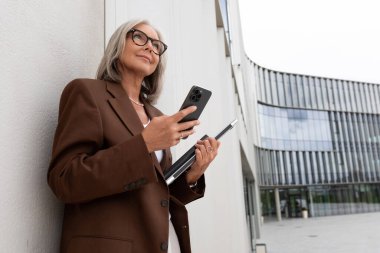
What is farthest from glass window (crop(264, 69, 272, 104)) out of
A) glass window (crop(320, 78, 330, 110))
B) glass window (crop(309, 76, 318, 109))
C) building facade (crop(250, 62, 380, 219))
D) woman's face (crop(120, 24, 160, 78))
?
woman's face (crop(120, 24, 160, 78))

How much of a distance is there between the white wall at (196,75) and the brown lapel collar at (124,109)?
877 millimetres

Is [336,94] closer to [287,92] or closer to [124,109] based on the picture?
[287,92]

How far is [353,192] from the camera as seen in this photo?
37812 millimetres

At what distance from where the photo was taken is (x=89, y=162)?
1.09 metres

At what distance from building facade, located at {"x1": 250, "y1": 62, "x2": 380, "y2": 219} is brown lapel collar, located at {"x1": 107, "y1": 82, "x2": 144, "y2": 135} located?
107ft

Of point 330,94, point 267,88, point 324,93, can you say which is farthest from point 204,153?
point 330,94

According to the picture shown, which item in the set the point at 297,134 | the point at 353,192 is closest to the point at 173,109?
the point at 297,134

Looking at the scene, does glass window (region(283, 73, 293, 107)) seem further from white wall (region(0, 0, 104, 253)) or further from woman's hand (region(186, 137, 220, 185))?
white wall (region(0, 0, 104, 253))

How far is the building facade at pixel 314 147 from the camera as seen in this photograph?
35250 millimetres

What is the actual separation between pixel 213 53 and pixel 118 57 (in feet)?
12.7

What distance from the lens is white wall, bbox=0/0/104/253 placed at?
1.11 metres

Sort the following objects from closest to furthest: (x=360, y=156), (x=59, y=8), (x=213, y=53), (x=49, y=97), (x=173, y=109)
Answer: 1. (x=49, y=97)
2. (x=59, y=8)
3. (x=173, y=109)
4. (x=213, y=53)
5. (x=360, y=156)

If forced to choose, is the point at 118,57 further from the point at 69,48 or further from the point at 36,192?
the point at 36,192

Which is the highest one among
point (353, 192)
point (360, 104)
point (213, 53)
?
point (360, 104)
